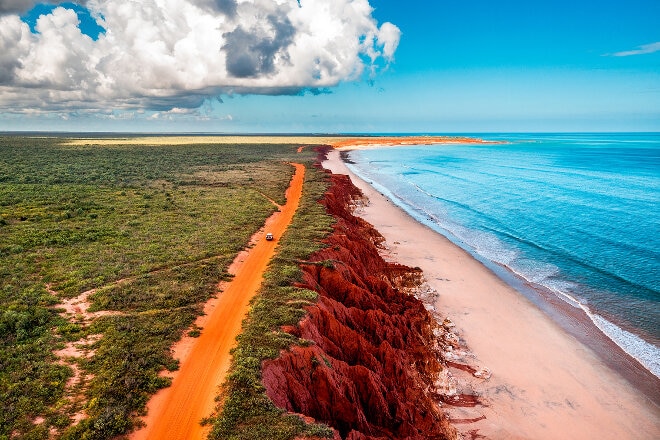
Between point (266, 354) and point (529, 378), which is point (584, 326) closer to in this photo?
point (529, 378)

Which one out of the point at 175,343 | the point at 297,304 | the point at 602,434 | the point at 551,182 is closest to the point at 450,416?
the point at 602,434

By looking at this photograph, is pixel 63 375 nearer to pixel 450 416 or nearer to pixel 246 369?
pixel 246 369

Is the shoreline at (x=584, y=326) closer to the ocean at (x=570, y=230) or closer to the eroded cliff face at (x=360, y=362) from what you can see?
the ocean at (x=570, y=230)

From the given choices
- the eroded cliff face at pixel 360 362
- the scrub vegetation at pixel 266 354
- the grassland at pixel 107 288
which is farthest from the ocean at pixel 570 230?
the scrub vegetation at pixel 266 354

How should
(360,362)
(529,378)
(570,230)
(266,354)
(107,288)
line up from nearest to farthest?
1. (266,354)
2. (360,362)
3. (529,378)
4. (107,288)
5. (570,230)

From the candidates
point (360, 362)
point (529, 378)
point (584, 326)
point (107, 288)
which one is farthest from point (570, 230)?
point (107, 288)

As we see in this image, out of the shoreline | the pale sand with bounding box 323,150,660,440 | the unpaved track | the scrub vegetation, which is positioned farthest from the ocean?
the unpaved track
